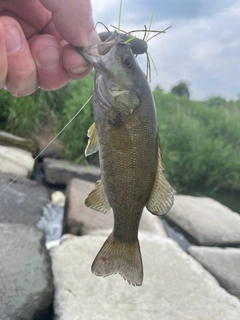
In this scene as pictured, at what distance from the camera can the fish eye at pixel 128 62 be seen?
1.87 m

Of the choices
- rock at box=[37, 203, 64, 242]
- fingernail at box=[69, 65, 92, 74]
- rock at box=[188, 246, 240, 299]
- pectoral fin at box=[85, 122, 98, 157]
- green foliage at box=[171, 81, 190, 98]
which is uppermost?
fingernail at box=[69, 65, 92, 74]

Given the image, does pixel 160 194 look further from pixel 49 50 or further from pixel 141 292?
pixel 141 292

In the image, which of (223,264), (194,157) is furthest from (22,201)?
(194,157)

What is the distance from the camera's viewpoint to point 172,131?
8977 mm

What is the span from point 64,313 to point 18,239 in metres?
0.93

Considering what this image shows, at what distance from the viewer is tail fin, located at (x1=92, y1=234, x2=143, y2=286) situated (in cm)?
200

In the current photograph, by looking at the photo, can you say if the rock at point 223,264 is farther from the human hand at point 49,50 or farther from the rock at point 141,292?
the human hand at point 49,50

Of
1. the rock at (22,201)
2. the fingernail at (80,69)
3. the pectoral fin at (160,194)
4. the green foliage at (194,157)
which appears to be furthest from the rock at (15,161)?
the pectoral fin at (160,194)

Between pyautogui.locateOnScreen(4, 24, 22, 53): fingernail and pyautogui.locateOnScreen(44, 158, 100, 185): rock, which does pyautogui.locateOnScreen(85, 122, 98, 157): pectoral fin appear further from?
pyautogui.locateOnScreen(44, 158, 100, 185): rock

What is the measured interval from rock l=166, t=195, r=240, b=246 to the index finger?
3.98m

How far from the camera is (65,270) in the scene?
12.3 ft

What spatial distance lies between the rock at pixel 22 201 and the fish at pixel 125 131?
10.1 feet

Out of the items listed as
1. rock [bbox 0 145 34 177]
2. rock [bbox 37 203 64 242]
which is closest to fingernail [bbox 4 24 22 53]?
rock [bbox 37 203 64 242]

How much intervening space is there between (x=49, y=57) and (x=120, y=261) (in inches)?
39.3
